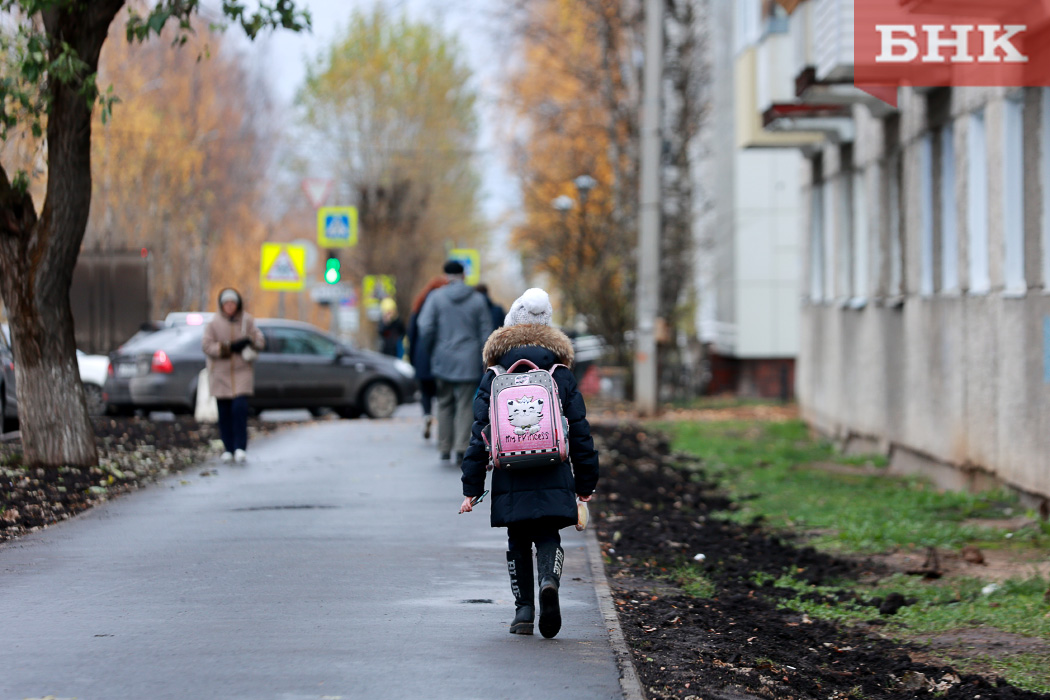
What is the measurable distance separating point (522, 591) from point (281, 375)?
1625cm

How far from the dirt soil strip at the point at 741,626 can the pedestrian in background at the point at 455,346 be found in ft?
6.16

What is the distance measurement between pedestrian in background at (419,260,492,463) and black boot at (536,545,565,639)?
7.49 metres

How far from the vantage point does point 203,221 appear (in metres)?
49.6

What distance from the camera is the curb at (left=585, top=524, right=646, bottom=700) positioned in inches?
228

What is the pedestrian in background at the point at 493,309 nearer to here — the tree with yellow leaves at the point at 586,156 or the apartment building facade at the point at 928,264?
the apartment building facade at the point at 928,264

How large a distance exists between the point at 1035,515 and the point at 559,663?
6342 millimetres

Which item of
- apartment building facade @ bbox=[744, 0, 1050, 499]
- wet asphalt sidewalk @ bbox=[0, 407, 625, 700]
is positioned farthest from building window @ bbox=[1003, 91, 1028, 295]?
wet asphalt sidewalk @ bbox=[0, 407, 625, 700]

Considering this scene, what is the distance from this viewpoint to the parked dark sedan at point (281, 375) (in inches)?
855

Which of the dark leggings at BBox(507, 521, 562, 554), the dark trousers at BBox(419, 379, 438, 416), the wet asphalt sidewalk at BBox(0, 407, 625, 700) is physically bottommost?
the wet asphalt sidewalk at BBox(0, 407, 625, 700)

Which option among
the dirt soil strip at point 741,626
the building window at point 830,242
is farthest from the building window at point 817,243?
the dirt soil strip at point 741,626

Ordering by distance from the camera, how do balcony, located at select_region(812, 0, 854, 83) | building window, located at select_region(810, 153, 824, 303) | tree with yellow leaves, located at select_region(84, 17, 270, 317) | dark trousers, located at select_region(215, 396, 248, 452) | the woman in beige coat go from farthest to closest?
tree with yellow leaves, located at select_region(84, 17, 270, 317) → building window, located at select_region(810, 153, 824, 303) → balcony, located at select_region(812, 0, 854, 83) → dark trousers, located at select_region(215, 396, 248, 452) → the woman in beige coat

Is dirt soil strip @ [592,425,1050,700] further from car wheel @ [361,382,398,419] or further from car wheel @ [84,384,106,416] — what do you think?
car wheel @ [84,384,106,416]

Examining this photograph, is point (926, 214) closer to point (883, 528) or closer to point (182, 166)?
point (883, 528)

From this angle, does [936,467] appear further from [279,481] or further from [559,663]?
[559,663]
